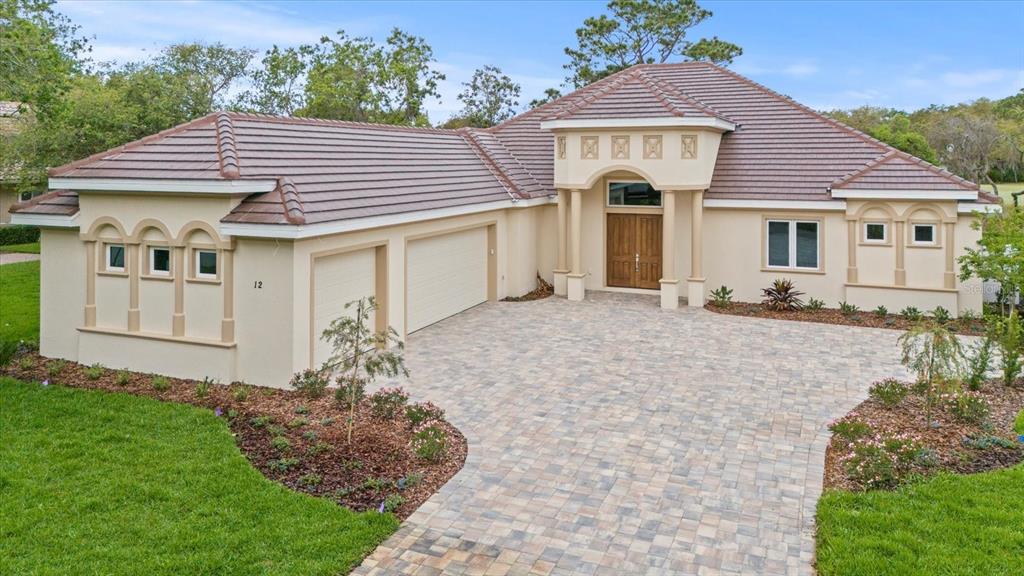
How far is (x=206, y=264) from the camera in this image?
1222 centimetres

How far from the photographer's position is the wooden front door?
20.7 m

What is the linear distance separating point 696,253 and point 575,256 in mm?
3240

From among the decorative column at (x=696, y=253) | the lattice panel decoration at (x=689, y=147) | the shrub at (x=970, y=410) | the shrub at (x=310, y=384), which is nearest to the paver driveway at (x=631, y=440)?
the shrub at (x=970, y=410)

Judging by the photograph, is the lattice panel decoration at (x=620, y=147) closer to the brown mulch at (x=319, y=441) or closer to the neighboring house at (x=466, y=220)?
the neighboring house at (x=466, y=220)

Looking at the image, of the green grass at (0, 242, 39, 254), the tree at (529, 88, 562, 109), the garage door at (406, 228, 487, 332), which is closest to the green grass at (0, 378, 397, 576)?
the garage door at (406, 228, 487, 332)

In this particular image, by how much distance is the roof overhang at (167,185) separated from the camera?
11625 mm

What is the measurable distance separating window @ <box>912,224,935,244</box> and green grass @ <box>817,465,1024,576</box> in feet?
35.5

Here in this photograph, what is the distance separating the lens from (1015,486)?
25.9 ft

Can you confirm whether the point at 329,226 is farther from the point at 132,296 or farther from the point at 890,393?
the point at 890,393

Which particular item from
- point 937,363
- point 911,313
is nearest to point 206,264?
point 937,363

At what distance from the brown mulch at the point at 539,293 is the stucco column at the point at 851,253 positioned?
7.73m

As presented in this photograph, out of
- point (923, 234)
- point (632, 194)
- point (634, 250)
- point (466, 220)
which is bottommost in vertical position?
point (634, 250)

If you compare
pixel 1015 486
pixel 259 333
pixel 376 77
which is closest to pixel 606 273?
pixel 259 333

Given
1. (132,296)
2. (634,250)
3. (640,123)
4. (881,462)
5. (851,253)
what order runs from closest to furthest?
(881,462) < (132,296) < (851,253) < (640,123) < (634,250)
